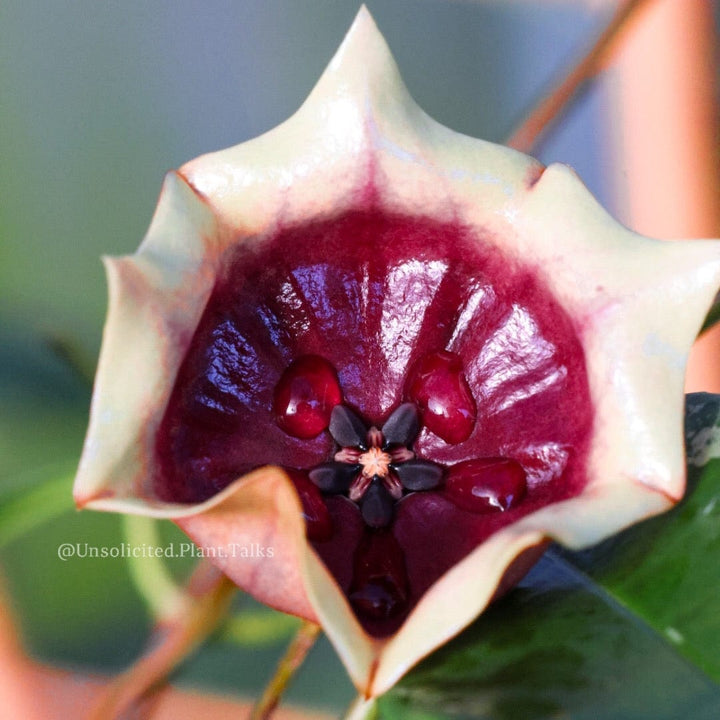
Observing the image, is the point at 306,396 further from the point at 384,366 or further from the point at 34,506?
the point at 34,506

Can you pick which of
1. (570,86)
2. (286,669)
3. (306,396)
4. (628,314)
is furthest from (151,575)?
(570,86)

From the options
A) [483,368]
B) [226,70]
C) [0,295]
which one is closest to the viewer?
[483,368]

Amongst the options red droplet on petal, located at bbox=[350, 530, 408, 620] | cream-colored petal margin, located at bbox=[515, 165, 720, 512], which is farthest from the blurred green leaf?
cream-colored petal margin, located at bbox=[515, 165, 720, 512]

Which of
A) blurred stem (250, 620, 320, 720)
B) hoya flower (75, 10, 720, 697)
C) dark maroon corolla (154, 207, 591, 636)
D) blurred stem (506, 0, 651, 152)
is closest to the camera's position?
hoya flower (75, 10, 720, 697)

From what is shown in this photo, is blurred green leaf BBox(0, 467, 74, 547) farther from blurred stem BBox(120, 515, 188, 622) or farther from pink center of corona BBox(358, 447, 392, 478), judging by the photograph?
pink center of corona BBox(358, 447, 392, 478)

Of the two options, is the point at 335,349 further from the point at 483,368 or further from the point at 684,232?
the point at 684,232

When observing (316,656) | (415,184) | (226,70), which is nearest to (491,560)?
(415,184)

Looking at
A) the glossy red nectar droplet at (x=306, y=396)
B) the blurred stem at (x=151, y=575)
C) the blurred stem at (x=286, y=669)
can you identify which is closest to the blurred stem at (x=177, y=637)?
the blurred stem at (x=151, y=575)

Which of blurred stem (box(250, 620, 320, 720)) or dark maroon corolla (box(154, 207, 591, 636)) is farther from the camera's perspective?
blurred stem (box(250, 620, 320, 720))
